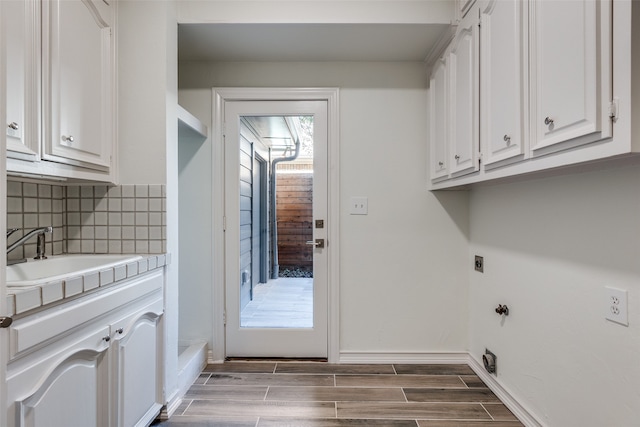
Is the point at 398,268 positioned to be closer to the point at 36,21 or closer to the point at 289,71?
the point at 289,71

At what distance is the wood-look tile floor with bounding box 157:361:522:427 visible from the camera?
1.84 meters

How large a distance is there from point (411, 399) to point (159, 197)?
6.00ft

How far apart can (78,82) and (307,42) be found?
4.33 feet

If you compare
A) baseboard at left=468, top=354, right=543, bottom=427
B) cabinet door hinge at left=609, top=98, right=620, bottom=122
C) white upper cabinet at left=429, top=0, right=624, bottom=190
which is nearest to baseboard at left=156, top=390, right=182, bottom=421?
baseboard at left=468, top=354, right=543, bottom=427

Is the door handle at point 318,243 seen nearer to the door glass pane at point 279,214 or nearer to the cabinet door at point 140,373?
the door glass pane at point 279,214

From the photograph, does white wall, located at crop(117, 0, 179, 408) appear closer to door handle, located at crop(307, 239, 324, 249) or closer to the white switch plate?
door handle, located at crop(307, 239, 324, 249)

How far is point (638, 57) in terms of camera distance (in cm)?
89

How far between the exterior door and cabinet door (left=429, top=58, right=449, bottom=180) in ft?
2.47

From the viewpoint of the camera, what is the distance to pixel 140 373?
160 cm

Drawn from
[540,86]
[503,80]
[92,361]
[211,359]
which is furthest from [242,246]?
[540,86]

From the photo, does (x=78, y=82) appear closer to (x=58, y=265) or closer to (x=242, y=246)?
(x=58, y=265)

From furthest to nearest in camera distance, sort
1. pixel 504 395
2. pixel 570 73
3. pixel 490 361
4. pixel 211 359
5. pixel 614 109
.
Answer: pixel 211 359
pixel 490 361
pixel 504 395
pixel 570 73
pixel 614 109

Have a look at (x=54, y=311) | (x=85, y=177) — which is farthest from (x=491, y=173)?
(x=85, y=177)

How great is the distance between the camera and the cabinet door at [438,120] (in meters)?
2.21
